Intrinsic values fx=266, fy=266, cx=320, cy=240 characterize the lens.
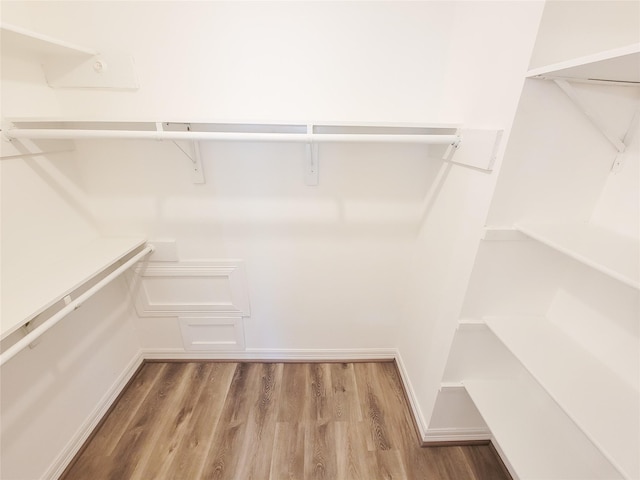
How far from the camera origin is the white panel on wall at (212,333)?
1741 millimetres

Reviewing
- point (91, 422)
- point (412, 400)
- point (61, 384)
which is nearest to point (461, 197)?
point (412, 400)

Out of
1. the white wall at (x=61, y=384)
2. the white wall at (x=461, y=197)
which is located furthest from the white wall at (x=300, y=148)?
the white wall at (x=61, y=384)

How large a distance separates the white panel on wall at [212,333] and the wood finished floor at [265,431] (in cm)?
15

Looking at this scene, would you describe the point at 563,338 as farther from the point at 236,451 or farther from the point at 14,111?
the point at 14,111

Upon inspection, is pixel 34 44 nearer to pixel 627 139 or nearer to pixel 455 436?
pixel 627 139

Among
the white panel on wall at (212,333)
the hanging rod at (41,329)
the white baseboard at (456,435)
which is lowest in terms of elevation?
the white baseboard at (456,435)

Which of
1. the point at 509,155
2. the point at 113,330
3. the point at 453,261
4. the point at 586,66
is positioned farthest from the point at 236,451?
the point at 586,66

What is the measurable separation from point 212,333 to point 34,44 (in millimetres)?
1625

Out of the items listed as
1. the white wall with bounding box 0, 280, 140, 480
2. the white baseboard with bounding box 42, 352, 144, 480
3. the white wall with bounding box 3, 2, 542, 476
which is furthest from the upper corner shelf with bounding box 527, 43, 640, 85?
the white baseboard with bounding box 42, 352, 144, 480

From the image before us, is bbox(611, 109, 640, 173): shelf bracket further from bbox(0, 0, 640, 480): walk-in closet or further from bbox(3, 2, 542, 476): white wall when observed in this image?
bbox(3, 2, 542, 476): white wall

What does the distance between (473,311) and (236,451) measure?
1340mm

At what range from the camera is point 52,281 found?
3.61 ft

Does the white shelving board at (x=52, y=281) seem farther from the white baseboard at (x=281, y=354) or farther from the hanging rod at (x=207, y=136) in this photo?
the white baseboard at (x=281, y=354)

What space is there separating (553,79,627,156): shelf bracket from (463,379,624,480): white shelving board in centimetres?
98
